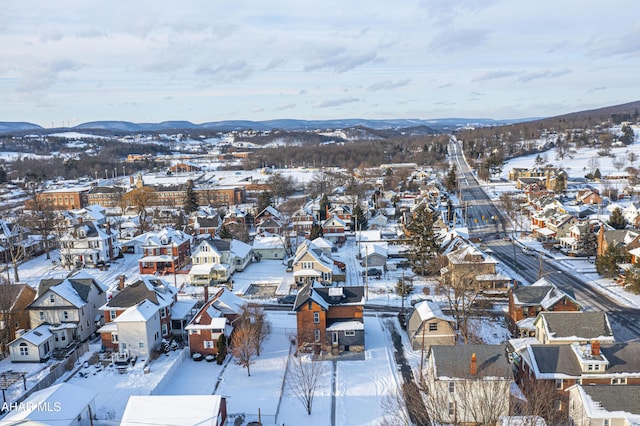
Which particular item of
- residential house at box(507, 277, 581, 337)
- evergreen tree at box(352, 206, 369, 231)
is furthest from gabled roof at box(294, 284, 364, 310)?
evergreen tree at box(352, 206, 369, 231)

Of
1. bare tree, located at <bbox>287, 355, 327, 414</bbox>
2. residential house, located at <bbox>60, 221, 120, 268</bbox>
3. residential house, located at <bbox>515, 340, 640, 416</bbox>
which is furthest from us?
residential house, located at <bbox>60, 221, 120, 268</bbox>

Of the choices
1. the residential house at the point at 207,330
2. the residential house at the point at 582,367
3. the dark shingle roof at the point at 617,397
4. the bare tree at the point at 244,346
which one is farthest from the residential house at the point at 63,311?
the dark shingle roof at the point at 617,397

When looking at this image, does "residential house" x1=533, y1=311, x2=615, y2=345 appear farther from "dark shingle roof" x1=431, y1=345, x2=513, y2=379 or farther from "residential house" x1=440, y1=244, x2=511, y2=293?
"residential house" x1=440, y1=244, x2=511, y2=293

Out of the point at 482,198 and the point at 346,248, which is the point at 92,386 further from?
the point at 482,198

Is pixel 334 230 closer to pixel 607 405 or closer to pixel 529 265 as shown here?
pixel 529 265

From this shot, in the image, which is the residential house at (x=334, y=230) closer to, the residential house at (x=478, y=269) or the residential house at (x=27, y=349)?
the residential house at (x=478, y=269)

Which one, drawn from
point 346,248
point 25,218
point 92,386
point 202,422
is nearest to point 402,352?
point 202,422
